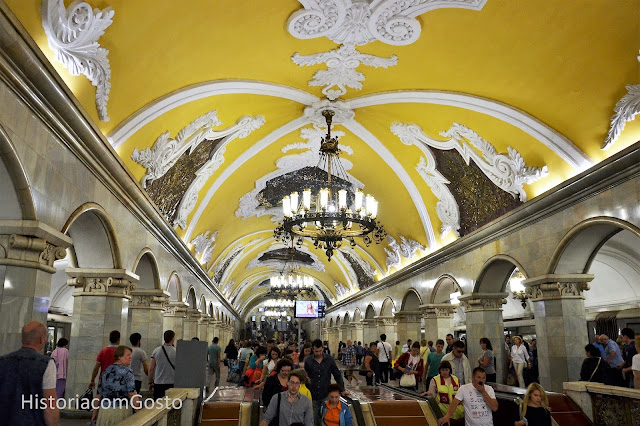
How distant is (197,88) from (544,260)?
6211 mm

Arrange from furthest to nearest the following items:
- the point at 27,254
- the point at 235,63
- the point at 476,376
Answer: the point at 235,63 → the point at 476,376 → the point at 27,254

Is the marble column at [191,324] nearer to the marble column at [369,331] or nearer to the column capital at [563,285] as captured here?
the marble column at [369,331]

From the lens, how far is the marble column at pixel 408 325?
16625 millimetres

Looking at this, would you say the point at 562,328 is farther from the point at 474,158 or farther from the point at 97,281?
the point at 97,281

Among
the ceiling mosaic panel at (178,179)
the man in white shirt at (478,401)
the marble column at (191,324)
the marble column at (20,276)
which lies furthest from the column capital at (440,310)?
the marble column at (20,276)

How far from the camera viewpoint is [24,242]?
15.4ft

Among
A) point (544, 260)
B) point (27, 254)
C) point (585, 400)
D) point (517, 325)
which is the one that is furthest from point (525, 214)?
point (517, 325)

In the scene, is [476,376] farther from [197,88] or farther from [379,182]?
[379,182]

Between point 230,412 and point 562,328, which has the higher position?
point 562,328

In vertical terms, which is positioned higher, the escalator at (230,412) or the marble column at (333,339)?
the marble column at (333,339)

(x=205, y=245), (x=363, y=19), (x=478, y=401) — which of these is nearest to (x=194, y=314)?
(x=205, y=245)

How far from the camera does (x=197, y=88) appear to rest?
783 centimetres

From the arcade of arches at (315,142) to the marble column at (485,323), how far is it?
0.05 meters

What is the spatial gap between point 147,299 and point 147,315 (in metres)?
0.33
